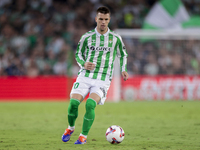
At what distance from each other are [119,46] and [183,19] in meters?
13.2

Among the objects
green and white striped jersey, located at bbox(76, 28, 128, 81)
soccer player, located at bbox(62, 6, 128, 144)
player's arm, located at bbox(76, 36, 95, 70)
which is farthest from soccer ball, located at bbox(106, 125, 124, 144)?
player's arm, located at bbox(76, 36, 95, 70)

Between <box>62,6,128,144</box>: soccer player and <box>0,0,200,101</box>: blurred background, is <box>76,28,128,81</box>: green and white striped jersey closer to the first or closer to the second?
<box>62,6,128,144</box>: soccer player

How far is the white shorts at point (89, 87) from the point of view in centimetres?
570

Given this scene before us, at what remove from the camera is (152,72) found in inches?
695

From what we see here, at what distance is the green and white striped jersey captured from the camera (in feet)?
19.3

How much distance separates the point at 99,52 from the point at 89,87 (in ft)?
2.03

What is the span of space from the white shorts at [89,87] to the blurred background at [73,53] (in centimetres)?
1090

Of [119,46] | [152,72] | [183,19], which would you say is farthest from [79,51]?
[183,19]

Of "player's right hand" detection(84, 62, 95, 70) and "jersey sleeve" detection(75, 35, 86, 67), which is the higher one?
"jersey sleeve" detection(75, 35, 86, 67)

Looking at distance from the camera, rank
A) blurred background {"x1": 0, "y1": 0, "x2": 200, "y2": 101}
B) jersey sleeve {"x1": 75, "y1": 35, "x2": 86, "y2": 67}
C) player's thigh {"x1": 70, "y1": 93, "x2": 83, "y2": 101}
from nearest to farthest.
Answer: player's thigh {"x1": 70, "y1": 93, "x2": 83, "y2": 101} → jersey sleeve {"x1": 75, "y1": 35, "x2": 86, "y2": 67} → blurred background {"x1": 0, "y1": 0, "x2": 200, "y2": 101}

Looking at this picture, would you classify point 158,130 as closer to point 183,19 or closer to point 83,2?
point 183,19

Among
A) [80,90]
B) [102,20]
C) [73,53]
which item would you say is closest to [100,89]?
[80,90]

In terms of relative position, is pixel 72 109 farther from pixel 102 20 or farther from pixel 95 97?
pixel 102 20

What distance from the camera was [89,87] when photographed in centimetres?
582
